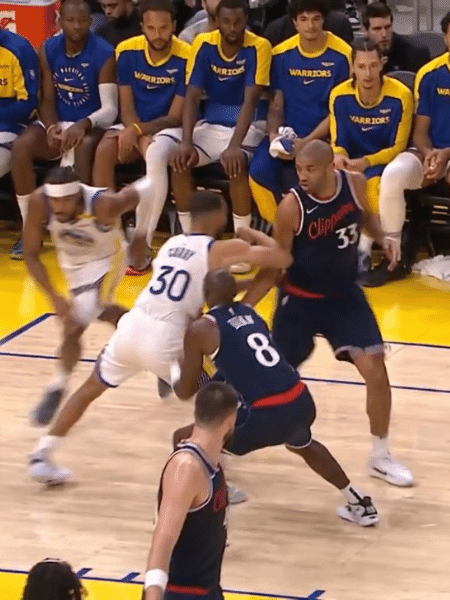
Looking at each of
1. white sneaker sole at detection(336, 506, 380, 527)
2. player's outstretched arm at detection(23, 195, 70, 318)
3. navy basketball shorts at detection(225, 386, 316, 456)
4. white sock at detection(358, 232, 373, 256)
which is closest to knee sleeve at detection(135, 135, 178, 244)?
white sock at detection(358, 232, 373, 256)

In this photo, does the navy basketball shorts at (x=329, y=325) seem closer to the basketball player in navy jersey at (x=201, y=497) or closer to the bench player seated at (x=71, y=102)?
the basketball player in navy jersey at (x=201, y=497)

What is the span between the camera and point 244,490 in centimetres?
728

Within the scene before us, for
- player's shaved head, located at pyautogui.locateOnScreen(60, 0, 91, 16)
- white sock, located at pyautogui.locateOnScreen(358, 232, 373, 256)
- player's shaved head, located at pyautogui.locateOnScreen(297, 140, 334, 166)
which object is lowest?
white sock, located at pyautogui.locateOnScreen(358, 232, 373, 256)

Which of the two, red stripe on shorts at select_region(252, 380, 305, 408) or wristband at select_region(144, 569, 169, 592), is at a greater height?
wristband at select_region(144, 569, 169, 592)

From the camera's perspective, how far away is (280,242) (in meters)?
7.07

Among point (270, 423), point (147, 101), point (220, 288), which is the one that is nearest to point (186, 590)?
point (270, 423)

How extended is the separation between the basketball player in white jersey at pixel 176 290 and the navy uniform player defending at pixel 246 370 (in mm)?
493

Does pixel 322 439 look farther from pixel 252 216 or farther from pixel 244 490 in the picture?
pixel 252 216

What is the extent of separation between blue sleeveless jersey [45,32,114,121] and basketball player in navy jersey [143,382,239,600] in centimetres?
655

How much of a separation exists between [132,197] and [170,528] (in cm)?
348

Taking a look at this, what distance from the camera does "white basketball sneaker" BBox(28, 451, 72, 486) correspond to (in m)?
7.29

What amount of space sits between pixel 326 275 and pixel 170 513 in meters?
2.59

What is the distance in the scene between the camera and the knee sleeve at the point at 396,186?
33.7 ft

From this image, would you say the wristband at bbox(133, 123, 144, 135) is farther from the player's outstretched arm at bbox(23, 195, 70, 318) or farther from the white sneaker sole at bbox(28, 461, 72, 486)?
the white sneaker sole at bbox(28, 461, 72, 486)
